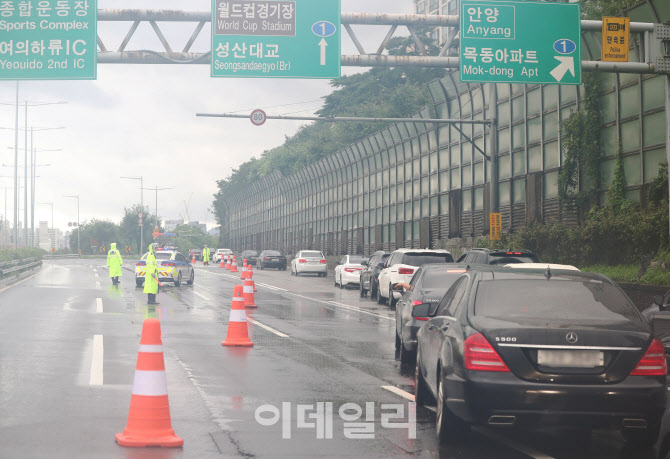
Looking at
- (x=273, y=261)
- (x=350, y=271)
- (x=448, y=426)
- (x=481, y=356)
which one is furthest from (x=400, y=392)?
(x=273, y=261)

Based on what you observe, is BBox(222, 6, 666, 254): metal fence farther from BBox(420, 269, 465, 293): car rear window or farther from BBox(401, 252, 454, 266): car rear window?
BBox(420, 269, 465, 293): car rear window

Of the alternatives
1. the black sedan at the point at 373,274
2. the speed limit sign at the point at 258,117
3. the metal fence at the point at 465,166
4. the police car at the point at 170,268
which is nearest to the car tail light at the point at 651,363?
the metal fence at the point at 465,166

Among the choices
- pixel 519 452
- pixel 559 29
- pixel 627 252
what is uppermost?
pixel 559 29

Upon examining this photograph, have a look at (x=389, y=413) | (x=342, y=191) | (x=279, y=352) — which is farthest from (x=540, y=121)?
(x=342, y=191)

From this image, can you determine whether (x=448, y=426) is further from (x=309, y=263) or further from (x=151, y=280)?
(x=309, y=263)

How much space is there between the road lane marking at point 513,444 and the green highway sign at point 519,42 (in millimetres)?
14148

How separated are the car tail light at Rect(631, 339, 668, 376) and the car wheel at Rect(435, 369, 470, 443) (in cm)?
143

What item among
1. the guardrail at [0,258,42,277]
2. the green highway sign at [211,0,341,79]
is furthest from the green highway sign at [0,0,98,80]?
the guardrail at [0,258,42,277]

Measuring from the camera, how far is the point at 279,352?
1412 centimetres

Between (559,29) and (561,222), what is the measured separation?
1053cm

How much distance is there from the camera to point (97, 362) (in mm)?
12422

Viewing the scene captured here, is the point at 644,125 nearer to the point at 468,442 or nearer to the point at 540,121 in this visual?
the point at 540,121

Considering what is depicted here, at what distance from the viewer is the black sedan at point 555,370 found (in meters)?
6.78

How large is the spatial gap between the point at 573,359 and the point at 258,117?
24.8 m
